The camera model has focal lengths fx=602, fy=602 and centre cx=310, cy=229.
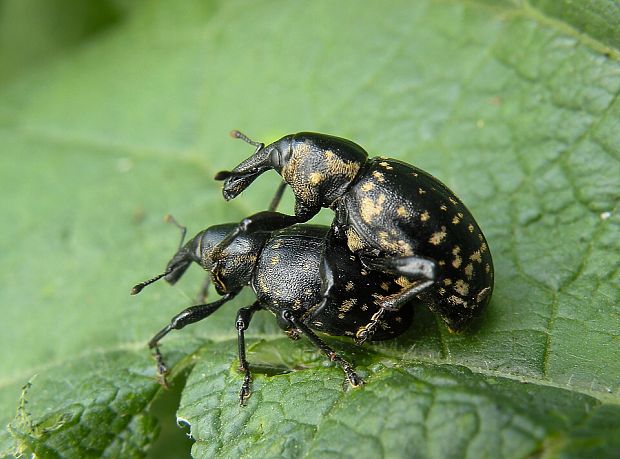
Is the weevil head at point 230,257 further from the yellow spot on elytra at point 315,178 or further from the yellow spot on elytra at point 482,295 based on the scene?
the yellow spot on elytra at point 482,295

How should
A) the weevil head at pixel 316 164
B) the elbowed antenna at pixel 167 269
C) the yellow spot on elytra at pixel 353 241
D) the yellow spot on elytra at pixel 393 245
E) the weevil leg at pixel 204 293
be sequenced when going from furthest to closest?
the weevil leg at pixel 204 293 → the elbowed antenna at pixel 167 269 → the weevil head at pixel 316 164 → the yellow spot on elytra at pixel 353 241 → the yellow spot on elytra at pixel 393 245

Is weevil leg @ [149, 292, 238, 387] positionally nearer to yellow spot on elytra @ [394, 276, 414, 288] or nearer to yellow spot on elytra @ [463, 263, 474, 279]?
yellow spot on elytra @ [394, 276, 414, 288]

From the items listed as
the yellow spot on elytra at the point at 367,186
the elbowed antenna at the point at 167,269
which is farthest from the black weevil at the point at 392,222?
the elbowed antenna at the point at 167,269

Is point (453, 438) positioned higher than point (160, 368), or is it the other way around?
point (453, 438)

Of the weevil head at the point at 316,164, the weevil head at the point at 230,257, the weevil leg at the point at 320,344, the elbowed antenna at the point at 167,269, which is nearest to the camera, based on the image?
the weevil leg at the point at 320,344

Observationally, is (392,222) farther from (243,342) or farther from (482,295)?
(243,342)

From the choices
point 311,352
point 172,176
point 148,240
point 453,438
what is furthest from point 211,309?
point 453,438

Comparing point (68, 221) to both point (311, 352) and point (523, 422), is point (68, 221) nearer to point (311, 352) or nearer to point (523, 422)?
point (311, 352)
